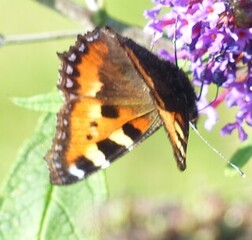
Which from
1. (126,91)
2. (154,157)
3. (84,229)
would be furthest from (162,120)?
(154,157)

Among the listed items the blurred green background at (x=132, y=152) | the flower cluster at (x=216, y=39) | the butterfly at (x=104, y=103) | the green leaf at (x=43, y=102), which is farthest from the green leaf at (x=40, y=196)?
the blurred green background at (x=132, y=152)

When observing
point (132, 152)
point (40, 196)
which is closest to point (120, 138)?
point (40, 196)

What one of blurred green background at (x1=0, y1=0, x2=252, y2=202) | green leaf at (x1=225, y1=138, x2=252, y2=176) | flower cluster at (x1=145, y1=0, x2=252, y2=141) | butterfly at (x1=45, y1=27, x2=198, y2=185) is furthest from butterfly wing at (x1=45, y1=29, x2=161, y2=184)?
blurred green background at (x1=0, y1=0, x2=252, y2=202)

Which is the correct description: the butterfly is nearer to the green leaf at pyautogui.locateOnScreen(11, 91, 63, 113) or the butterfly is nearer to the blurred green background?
the green leaf at pyautogui.locateOnScreen(11, 91, 63, 113)

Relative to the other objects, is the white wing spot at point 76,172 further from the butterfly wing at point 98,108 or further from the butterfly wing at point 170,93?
the butterfly wing at point 170,93

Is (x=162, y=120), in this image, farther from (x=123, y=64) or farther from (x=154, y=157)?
(x=154, y=157)

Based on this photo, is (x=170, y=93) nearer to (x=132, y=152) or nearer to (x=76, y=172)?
(x=76, y=172)
